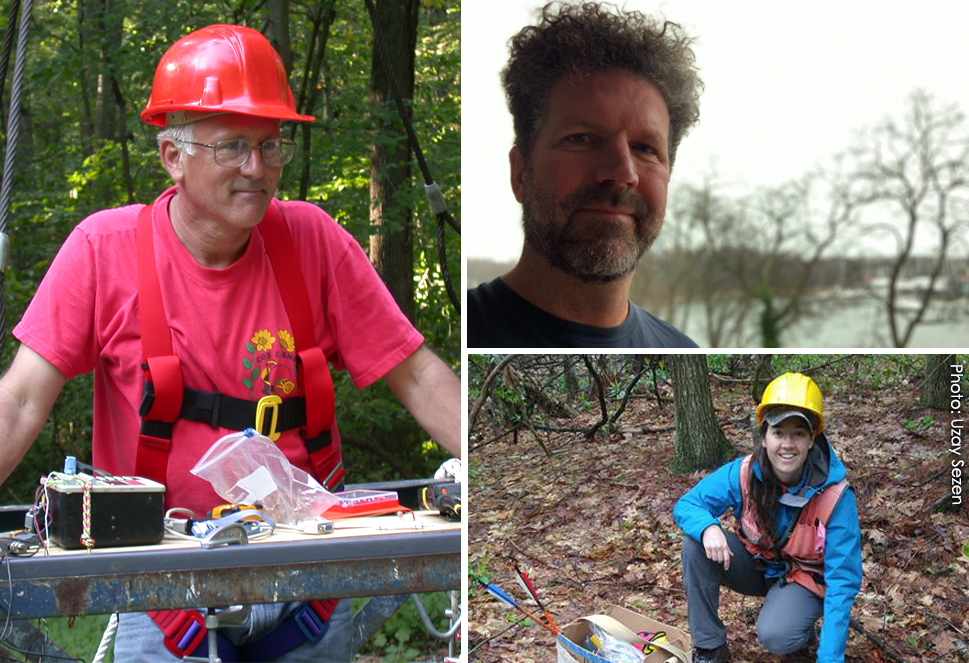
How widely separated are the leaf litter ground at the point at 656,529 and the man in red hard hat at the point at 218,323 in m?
0.69

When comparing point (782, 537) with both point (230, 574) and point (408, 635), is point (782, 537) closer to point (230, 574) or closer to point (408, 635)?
point (230, 574)

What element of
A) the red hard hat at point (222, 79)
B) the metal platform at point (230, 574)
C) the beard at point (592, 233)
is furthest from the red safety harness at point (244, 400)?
the beard at point (592, 233)

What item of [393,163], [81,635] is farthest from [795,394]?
[81,635]

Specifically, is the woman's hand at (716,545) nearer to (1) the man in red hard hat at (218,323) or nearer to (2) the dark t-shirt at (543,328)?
(2) the dark t-shirt at (543,328)

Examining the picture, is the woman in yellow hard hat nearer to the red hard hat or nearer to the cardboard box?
the cardboard box

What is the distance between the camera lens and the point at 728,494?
151cm

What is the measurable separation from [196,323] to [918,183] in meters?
1.57

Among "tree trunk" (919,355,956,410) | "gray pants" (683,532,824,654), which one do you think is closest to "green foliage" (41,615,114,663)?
"gray pants" (683,532,824,654)

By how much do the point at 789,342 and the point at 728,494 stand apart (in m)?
0.36

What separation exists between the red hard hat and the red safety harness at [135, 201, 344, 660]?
0.88ft

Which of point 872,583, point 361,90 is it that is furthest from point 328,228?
point 361,90

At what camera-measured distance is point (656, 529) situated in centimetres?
152

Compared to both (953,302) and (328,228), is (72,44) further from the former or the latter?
(953,302)

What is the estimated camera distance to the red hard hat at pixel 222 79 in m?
2.18
